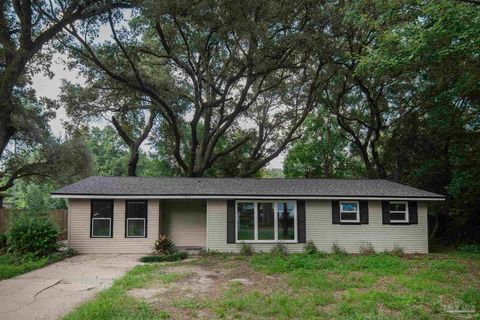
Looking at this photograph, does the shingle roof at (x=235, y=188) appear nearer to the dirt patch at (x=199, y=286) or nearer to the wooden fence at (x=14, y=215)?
the wooden fence at (x=14, y=215)

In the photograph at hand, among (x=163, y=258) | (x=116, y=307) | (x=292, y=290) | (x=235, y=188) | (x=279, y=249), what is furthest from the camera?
(x=235, y=188)

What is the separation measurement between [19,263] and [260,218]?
8262 millimetres

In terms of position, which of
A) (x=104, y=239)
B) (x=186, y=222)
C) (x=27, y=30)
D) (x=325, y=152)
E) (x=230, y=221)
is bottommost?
(x=104, y=239)

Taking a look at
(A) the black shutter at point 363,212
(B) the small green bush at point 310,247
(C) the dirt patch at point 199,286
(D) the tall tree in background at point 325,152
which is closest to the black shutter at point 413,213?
(A) the black shutter at point 363,212

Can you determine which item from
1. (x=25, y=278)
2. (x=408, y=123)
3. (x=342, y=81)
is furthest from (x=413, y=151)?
(x=25, y=278)

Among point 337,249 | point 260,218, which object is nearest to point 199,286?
point 260,218

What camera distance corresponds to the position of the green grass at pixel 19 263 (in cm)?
914

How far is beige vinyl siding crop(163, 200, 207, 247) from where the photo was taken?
14.8 m

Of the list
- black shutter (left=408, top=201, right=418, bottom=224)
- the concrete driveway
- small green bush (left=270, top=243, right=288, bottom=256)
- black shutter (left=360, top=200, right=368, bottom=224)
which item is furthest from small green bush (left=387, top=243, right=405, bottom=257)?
the concrete driveway

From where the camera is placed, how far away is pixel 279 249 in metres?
13.3

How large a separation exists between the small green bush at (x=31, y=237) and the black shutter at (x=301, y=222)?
900 centimetres

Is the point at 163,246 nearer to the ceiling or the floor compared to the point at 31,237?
nearer to the floor

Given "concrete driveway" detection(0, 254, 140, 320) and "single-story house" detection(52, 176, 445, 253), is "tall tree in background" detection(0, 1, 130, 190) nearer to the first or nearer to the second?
"single-story house" detection(52, 176, 445, 253)

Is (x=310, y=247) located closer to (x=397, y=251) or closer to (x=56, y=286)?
(x=397, y=251)
